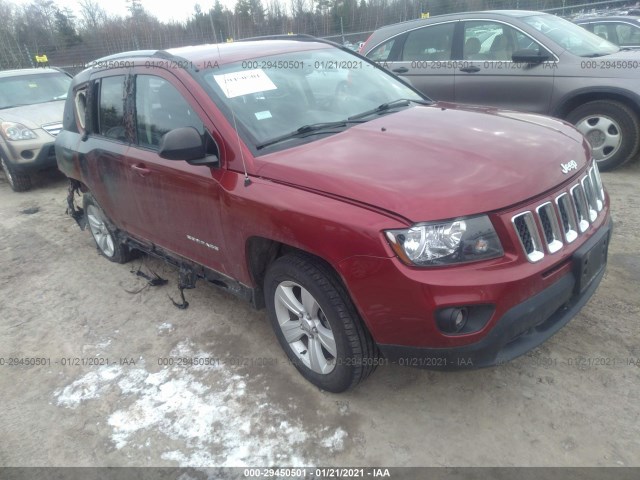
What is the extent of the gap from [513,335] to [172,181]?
225cm

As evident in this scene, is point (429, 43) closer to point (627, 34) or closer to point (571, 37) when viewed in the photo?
point (571, 37)

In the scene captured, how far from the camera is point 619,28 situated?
839cm

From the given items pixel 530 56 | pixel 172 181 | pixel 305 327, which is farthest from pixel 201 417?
pixel 530 56

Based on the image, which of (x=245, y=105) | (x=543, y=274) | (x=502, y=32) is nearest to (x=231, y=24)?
(x=502, y=32)

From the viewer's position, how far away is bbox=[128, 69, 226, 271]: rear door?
115 inches

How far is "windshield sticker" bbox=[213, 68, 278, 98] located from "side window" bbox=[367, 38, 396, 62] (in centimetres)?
413

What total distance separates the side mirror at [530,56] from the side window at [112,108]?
433 cm

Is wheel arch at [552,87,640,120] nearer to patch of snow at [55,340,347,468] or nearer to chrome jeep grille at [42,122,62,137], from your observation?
patch of snow at [55,340,347,468]

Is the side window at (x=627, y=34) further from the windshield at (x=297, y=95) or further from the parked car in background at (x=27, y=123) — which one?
the parked car in background at (x=27, y=123)

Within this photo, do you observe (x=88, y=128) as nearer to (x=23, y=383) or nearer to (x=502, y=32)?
(x=23, y=383)

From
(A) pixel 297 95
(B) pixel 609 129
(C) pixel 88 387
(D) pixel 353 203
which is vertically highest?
(A) pixel 297 95

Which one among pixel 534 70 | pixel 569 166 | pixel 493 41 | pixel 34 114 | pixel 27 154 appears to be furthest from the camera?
pixel 34 114

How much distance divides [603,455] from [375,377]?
3.92 feet

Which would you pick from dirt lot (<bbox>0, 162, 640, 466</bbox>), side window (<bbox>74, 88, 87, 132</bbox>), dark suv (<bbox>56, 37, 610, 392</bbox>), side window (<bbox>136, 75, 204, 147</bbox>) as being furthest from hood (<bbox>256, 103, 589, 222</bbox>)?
side window (<bbox>74, 88, 87, 132</bbox>)
